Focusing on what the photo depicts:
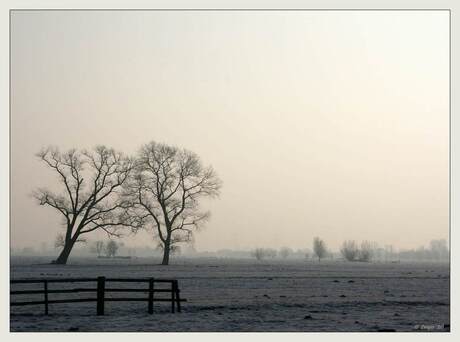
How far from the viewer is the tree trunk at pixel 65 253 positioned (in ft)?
259

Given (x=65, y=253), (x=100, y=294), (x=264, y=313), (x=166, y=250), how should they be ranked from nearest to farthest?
(x=100, y=294) → (x=264, y=313) → (x=65, y=253) → (x=166, y=250)

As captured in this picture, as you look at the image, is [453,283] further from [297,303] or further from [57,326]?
[57,326]

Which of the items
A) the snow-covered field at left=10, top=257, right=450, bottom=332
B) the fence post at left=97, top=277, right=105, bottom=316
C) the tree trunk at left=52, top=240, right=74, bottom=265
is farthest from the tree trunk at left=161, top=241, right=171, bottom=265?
the fence post at left=97, top=277, right=105, bottom=316

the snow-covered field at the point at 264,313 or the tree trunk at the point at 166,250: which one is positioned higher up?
the snow-covered field at the point at 264,313

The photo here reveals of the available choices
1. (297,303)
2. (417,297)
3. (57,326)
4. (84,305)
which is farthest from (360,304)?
(57,326)

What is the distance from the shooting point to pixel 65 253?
80188 millimetres

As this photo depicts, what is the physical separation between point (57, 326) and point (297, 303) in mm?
12070

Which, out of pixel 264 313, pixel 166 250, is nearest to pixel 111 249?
pixel 166 250

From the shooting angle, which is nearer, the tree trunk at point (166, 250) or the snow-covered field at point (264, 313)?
the snow-covered field at point (264, 313)

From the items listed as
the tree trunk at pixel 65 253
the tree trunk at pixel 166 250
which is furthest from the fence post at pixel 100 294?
the tree trunk at pixel 166 250

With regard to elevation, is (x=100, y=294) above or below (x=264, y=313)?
above

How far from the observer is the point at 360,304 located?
34625mm

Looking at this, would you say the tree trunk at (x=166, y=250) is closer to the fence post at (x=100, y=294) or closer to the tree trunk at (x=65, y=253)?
the tree trunk at (x=65, y=253)

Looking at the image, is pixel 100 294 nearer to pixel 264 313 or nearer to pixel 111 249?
pixel 264 313
